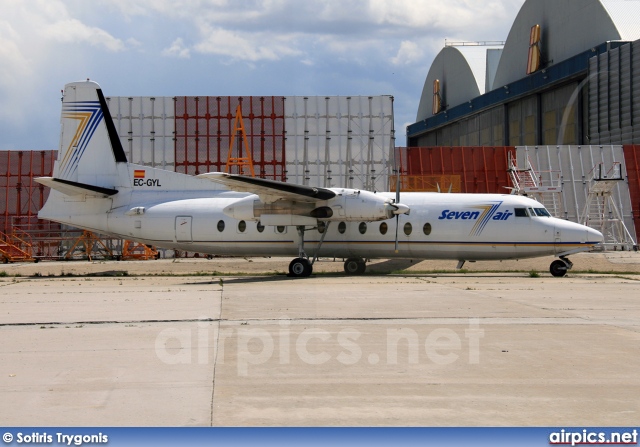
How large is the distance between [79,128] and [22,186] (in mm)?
15007

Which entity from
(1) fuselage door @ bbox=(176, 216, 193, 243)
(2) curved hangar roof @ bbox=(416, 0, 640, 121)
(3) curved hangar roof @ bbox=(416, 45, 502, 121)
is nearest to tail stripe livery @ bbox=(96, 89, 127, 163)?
(1) fuselage door @ bbox=(176, 216, 193, 243)

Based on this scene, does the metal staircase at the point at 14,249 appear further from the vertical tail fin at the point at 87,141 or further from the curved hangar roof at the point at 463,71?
the curved hangar roof at the point at 463,71

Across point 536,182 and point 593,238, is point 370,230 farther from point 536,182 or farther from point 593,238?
point 536,182

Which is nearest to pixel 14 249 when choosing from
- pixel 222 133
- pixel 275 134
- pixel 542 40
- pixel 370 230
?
pixel 222 133

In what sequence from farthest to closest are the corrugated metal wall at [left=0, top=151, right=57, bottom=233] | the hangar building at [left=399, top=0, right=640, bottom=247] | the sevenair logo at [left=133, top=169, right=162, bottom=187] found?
1. the hangar building at [left=399, top=0, right=640, bottom=247]
2. the corrugated metal wall at [left=0, top=151, right=57, bottom=233]
3. the sevenair logo at [left=133, top=169, right=162, bottom=187]

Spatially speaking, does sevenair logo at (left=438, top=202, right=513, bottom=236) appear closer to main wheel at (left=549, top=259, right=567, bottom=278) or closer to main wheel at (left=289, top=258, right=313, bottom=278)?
main wheel at (left=549, top=259, right=567, bottom=278)

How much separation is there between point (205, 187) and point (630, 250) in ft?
74.8

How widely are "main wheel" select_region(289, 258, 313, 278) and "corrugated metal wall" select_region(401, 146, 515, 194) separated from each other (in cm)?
1827

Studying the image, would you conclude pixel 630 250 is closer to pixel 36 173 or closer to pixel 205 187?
pixel 205 187

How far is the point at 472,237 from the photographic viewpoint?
77.8 feet

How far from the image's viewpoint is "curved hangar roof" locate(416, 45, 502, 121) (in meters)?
65.3

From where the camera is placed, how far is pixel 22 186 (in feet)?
129

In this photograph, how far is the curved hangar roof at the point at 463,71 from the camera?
65.3 meters

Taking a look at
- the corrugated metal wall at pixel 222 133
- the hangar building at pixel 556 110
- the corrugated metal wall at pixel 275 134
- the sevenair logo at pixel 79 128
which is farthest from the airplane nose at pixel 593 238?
the corrugated metal wall at pixel 222 133
